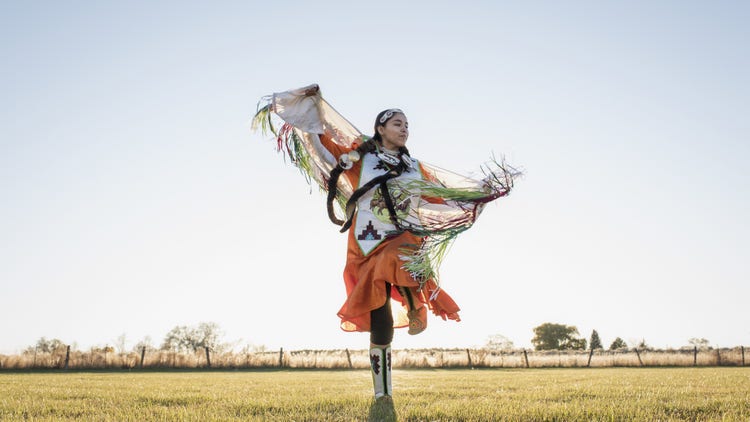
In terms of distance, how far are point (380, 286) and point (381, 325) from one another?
292mm

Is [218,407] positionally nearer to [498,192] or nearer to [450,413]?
[450,413]

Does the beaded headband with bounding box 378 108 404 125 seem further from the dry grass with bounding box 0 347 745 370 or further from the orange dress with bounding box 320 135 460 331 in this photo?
the dry grass with bounding box 0 347 745 370

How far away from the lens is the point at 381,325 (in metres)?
4.04

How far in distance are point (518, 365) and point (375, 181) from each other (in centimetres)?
2504

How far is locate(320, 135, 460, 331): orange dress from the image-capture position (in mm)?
3973

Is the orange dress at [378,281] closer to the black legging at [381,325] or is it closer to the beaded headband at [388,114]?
the black legging at [381,325]

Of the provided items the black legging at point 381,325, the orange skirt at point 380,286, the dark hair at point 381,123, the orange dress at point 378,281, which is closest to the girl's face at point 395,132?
the dark hair at point 381,123

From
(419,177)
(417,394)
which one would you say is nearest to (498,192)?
(419,177)

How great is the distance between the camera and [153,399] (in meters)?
4.32

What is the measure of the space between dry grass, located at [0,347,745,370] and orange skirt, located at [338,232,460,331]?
1964 centimetres

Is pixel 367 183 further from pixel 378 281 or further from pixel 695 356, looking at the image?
pixel 695 356

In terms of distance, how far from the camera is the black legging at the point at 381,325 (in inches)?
159

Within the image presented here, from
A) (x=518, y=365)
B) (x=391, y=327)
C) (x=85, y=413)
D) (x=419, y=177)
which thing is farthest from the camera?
(x=518, y=365)

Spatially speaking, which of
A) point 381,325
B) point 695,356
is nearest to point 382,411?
point 381,325
